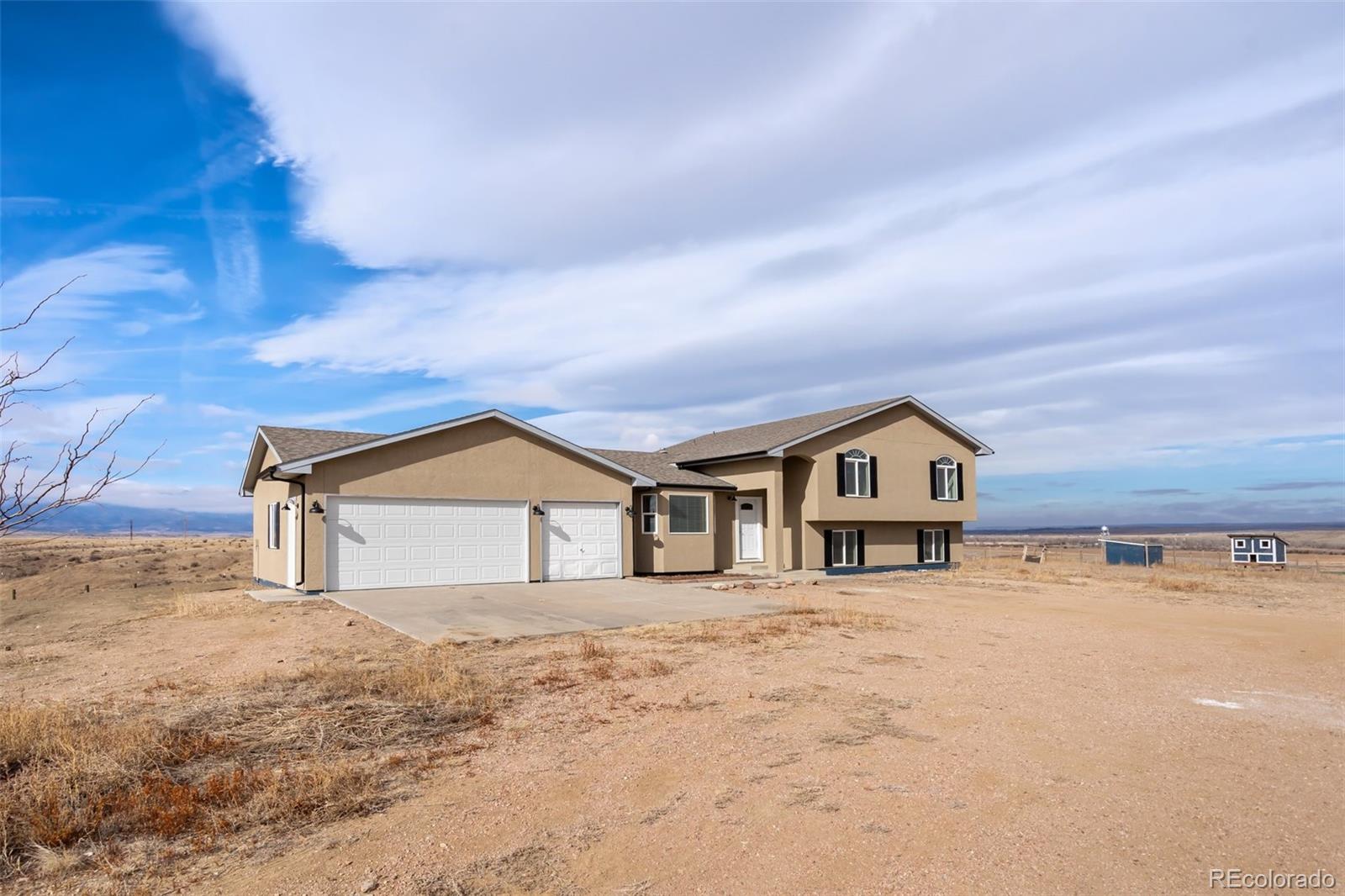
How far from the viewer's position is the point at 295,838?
4.86 meters

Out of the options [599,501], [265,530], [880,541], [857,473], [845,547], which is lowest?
[845,547]

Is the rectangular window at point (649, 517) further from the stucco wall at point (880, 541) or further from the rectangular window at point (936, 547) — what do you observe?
the rectangular window at point (936, 547)

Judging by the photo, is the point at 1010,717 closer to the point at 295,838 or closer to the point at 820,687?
the point at 820,687

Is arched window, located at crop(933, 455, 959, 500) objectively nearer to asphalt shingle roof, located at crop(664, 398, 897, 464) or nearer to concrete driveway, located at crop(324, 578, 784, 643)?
asphalt shingle roof, located at crop(664, 398, 897, 464)

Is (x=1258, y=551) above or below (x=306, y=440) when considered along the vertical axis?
below

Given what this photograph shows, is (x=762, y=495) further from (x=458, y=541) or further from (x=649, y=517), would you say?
(x=458, y=541)

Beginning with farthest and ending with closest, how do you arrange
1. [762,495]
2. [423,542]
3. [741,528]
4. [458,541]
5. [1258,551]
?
[1258,551] → [741,528] → [762,495] → [458,541] → [423,542]

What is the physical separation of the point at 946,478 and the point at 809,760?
24419 millimetres

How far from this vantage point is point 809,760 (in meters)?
6.35

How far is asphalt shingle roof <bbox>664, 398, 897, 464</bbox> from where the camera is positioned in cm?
2547

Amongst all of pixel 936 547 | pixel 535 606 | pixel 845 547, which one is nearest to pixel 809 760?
pixel 535 606

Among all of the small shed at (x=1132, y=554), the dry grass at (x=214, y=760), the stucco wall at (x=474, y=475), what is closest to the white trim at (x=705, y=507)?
the stucco wall at (x=474, y=475)

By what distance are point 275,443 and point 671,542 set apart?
425 inches

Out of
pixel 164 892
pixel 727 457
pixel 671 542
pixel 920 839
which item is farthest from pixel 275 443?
pixel 920 839
